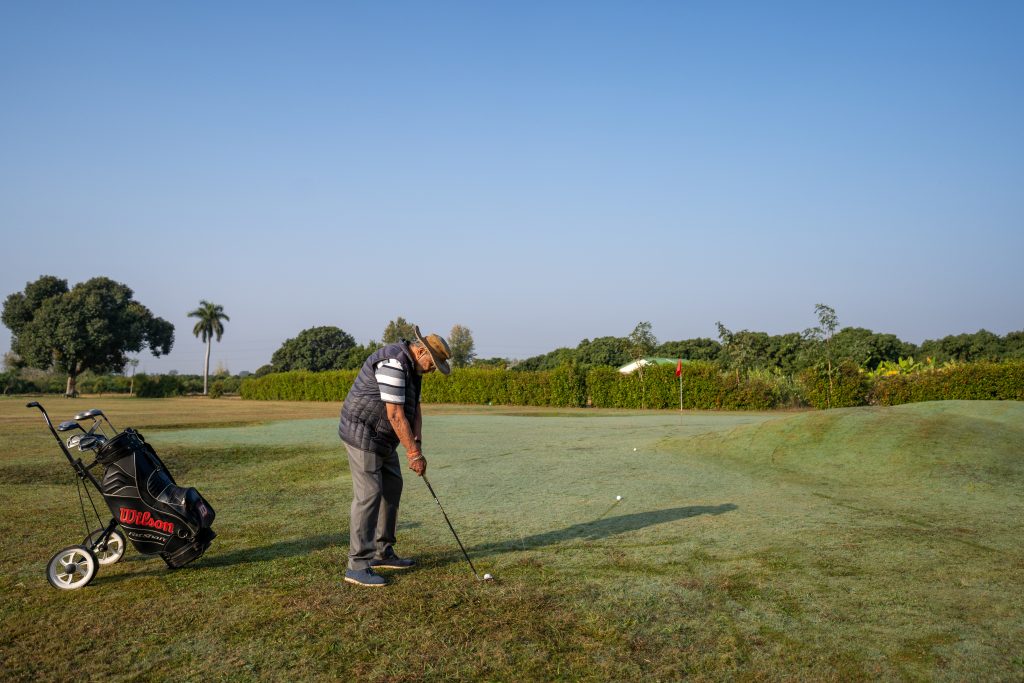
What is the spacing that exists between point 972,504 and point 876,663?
6346mm

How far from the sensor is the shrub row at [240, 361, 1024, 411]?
3061 centimetres

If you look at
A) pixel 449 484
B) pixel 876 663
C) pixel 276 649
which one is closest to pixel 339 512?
pixel 449 484

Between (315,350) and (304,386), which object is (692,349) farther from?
(315,350)

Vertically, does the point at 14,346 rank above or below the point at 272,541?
above

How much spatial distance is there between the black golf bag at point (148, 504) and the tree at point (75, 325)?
266 feet

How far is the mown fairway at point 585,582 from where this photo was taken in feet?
15.0

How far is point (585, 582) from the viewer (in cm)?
618

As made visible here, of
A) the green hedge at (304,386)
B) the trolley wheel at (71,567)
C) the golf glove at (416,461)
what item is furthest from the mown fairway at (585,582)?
the green hedge at (304,386)

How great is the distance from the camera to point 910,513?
29.3 ft

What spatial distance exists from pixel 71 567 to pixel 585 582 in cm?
444

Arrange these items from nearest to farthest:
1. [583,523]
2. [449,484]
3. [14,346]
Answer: [583,523]
[449,484]
[14,346]

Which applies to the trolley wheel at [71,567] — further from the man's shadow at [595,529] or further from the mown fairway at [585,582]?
the man's shadow at [595,529]

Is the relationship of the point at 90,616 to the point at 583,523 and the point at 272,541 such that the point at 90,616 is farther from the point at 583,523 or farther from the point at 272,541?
the point at 583,523

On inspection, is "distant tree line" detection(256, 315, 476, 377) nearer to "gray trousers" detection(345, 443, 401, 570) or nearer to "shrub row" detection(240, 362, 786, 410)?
"shrub row" detection(240, 362, 786, 410)
